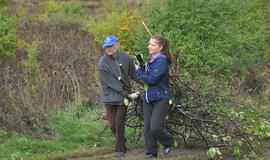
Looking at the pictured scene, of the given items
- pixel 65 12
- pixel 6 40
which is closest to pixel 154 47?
pixel 6 40

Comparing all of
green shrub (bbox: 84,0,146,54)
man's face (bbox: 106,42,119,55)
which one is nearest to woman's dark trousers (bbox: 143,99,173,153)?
man's face (bbox: 106,42,119,55)

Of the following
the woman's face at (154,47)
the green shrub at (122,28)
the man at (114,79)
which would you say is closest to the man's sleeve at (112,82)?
the man at (114,79)

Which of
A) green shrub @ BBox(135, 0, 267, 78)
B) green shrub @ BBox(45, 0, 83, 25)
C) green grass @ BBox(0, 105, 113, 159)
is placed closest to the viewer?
green grass @ BBox(0, 105, 113, 159)

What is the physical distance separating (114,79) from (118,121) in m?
0.72

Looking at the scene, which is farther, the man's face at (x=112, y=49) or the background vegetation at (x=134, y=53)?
the background vegetation at (x=134, y=53)

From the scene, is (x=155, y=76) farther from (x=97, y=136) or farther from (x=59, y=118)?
(x=59, y=118)

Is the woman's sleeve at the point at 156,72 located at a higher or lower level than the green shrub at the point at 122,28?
lower

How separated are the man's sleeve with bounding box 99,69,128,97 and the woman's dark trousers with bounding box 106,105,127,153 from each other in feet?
0.99

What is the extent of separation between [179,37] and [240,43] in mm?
2268

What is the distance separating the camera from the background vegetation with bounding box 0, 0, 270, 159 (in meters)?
8.09

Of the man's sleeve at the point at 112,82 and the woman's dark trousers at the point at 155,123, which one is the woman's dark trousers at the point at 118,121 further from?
Answer: the woman's dark trousers at the point at 155,123

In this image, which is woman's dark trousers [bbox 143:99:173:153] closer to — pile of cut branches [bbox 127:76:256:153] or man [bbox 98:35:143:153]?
man [bbox 98:35:143:153]

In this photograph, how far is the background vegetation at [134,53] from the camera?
8.09m

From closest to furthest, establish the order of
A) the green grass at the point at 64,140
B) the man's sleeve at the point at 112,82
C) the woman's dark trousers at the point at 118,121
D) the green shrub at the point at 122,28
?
the man's sleeve at the point at 112,82
the woman's dark trousers at the point at 118,121
the green grass at the point at 64,140
the green shrub at the point at 122,28
